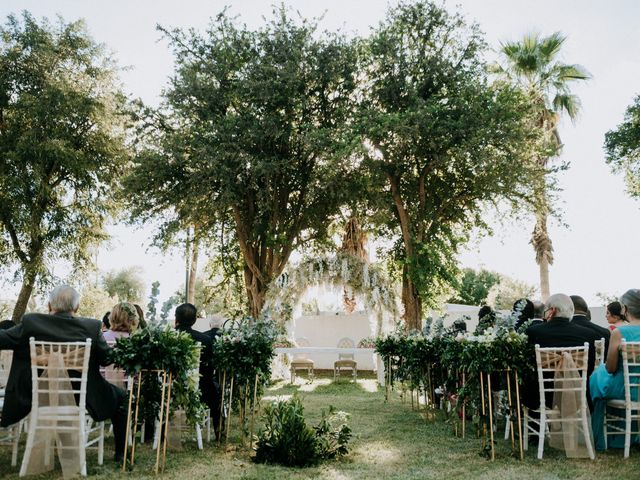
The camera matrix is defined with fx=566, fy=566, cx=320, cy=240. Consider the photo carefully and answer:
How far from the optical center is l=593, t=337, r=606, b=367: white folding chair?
255 inches

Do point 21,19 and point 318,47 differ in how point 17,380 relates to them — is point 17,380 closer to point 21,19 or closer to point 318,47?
point 318,47

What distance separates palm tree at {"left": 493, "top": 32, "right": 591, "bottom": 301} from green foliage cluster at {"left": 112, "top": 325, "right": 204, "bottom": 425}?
54.1 feet

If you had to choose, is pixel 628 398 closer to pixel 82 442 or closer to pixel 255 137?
pixel 82 442

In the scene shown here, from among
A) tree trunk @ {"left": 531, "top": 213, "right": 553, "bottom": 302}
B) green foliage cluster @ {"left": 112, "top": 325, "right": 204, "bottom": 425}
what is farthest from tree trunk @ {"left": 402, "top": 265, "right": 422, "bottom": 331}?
green foliage cluster @ {"left": 112, "top": 325, "right": 204, "bottom": 425}

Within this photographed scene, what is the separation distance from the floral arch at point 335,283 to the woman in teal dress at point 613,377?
11.5m

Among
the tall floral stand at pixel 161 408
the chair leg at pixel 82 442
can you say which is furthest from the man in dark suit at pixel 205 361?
the chair leg at pixel 82 442

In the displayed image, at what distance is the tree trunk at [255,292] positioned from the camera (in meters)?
20.2

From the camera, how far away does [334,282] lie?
60.7 ft

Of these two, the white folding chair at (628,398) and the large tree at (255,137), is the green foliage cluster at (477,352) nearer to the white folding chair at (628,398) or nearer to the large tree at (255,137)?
the white folding chair at (628,398)

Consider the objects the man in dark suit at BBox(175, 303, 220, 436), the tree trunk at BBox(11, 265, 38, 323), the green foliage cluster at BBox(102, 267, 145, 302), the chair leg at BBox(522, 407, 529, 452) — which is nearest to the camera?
the chair leg at BBox(522, 407, 529, 452)

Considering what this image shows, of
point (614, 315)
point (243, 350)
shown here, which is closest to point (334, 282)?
point (614, 315)

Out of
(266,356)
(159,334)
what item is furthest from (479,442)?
(159,334)

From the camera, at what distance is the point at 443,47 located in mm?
19312

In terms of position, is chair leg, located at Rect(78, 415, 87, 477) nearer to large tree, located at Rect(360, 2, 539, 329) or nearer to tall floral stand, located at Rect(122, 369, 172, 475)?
tall floral stand, located at Rect(122, 369, 172, 475)
